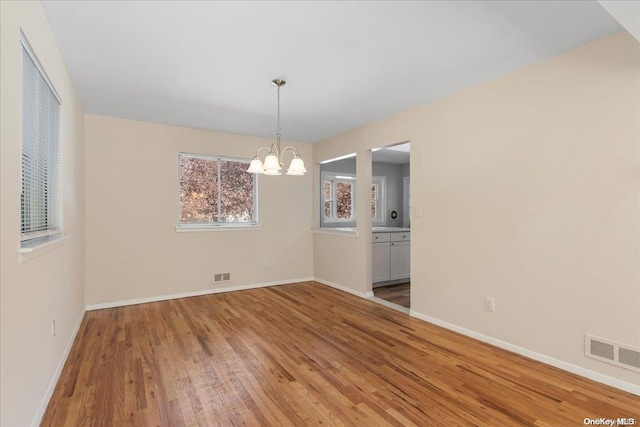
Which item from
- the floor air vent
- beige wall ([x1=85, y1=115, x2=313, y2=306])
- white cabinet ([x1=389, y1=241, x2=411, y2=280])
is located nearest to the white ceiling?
beige wall ([x1=85, y1=115, x2=313, y2=306])

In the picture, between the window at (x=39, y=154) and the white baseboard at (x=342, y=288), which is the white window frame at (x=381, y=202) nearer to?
the white baseboard at (x=342, y=288)

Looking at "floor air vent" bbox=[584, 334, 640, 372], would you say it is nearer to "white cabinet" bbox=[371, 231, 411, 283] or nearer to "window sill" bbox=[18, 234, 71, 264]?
"white cabinet" bbox=[371, 231, 411, 283]

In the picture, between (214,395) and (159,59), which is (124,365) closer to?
(214,395)

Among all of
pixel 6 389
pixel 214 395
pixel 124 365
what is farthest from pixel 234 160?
pixel 6 389

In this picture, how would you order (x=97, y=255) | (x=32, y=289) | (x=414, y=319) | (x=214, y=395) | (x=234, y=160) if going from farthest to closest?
(x=234, y=160), (x=97, y=255), (x=414, y=319), (x=214, y=395), (x=32, y=289)

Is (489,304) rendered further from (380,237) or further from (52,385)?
(52,385)

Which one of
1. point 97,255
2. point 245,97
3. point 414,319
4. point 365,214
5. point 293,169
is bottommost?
point 414,319

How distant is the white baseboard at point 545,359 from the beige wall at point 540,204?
0.11ft

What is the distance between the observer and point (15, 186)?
1.54 meters

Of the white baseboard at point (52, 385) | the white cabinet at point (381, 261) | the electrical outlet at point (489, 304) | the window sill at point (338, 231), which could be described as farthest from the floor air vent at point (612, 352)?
the white baseboard at point (52, 385)

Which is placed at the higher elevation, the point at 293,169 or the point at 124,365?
the point at 293,169

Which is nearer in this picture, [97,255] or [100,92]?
[100,92]

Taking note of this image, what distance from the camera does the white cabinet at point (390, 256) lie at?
201 inches

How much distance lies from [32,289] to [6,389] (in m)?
0.56
